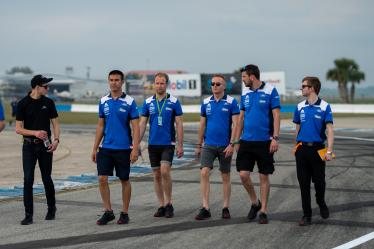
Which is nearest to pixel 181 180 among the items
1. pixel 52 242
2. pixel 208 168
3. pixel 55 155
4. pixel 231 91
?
pixel 208 168

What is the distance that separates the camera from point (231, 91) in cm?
6581

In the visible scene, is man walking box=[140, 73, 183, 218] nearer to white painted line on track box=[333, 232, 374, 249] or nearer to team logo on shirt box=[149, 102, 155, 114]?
team logo on shirt box=[149, 102, 155, 114]

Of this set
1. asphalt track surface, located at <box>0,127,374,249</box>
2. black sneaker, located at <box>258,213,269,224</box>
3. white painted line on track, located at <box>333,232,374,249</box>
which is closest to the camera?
white painted line on track, located at <box>333,232,374,249</box>

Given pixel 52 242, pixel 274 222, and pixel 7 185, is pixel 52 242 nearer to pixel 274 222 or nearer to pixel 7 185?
pixel 274 222

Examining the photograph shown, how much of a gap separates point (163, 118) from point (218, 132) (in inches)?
29.6

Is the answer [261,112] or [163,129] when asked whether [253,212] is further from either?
[163,129]

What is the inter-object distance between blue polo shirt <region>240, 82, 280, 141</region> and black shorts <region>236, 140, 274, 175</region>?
3.0 inches

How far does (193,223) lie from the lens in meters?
8.77

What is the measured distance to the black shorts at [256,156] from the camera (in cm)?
892

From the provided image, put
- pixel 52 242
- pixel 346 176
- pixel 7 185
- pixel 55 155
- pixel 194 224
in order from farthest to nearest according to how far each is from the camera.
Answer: pixel 55 155
pixel 346 176
pixel 7 185
pixel 194 224
pixel 52 242

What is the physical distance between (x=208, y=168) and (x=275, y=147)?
0.98m

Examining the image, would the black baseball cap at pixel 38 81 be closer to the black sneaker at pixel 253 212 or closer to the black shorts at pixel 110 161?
the black shorts at pixel 110 161

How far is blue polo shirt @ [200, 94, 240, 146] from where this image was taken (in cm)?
927

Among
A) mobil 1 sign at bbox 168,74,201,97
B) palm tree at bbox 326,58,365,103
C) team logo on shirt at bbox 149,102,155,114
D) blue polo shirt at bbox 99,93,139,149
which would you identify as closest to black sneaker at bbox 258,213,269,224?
blue polo shirt at bbox 99,93,139,149
